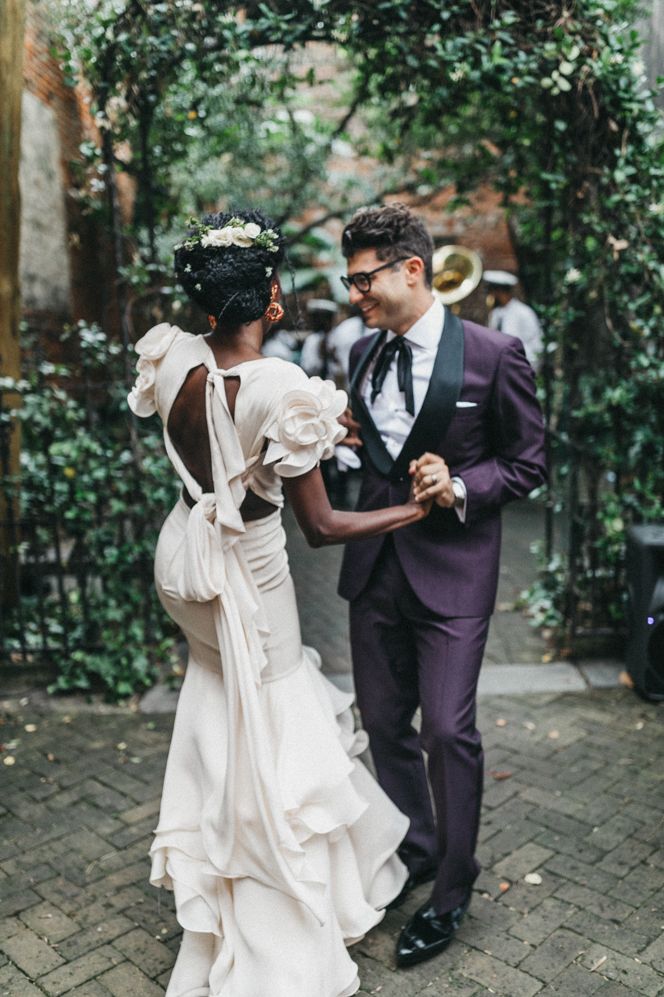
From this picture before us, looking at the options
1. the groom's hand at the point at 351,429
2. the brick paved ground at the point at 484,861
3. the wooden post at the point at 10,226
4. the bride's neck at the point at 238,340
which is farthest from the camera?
the wooden post at the point at 10,226

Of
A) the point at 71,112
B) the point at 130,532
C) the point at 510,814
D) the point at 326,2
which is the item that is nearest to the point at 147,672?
the point at 130,532

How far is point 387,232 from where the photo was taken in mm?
2936

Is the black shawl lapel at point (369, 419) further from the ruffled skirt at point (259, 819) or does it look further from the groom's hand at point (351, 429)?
the ruffled skirt at point (259, 819)

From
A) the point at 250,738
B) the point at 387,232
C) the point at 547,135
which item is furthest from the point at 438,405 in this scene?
the point at 547,135

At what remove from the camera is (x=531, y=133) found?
5.18 meters

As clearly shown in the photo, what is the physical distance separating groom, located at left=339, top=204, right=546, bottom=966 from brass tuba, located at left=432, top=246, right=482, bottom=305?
27.2 ft

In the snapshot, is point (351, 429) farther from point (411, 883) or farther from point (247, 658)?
point (411, 883)

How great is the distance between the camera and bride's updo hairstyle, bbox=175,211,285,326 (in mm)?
2398

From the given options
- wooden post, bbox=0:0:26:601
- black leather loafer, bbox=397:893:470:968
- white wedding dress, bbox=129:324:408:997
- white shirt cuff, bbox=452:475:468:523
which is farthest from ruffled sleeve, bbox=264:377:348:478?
wooden post, bbox=0:0:26:601

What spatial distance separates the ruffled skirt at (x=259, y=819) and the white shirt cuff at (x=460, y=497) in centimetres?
59

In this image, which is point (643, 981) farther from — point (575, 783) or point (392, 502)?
point (392, 502)

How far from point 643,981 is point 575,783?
1243mm

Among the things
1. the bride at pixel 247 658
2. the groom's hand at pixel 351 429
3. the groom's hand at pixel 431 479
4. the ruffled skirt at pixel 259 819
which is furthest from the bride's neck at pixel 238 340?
the groom's hand at pixel 351 429

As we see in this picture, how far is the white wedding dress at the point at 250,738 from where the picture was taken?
8.02ft
